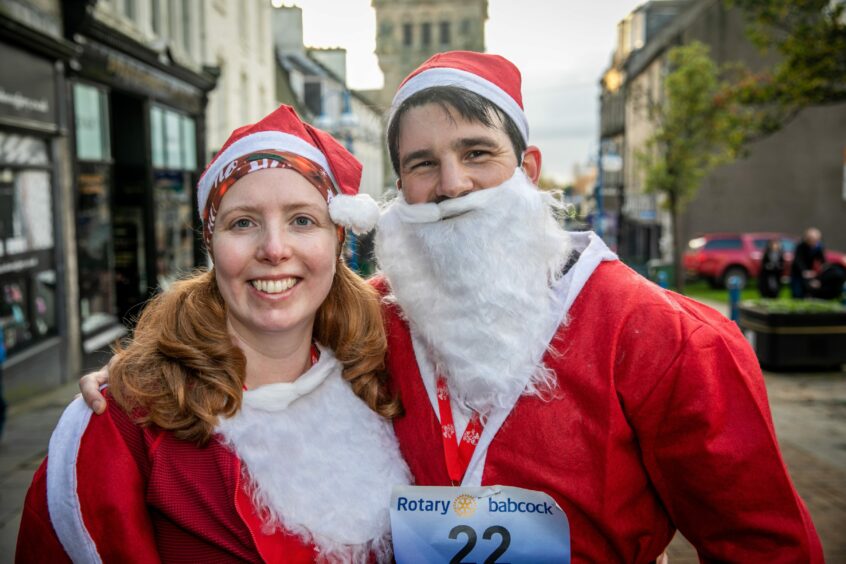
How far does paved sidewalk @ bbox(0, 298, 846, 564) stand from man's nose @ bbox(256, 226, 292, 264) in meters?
3.26

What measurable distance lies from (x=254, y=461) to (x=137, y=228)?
10.5m

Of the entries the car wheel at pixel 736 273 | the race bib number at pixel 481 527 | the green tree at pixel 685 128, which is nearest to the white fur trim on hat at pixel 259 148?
the race bib number at pixel 481 527

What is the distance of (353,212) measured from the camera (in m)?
2.12

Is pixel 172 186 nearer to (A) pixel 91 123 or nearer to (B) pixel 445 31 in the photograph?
(A) pixel 91 123

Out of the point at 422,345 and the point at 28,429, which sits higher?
the point at 422,345

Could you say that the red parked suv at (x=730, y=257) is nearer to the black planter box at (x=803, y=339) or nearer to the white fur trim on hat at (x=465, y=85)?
the black planter box at (x=803, y=339)

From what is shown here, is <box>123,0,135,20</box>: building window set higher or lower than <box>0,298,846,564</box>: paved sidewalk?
higher

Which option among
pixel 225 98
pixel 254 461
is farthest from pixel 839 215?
pixel 254 461

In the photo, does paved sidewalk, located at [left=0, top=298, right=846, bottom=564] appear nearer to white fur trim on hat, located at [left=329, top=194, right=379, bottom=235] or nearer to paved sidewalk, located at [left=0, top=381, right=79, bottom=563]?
paved sidewalk, located at [left=0, top=381, right=79, bottom=563]

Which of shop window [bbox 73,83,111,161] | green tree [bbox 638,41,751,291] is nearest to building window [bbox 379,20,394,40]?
green tree [bbox 638,41,751,291]

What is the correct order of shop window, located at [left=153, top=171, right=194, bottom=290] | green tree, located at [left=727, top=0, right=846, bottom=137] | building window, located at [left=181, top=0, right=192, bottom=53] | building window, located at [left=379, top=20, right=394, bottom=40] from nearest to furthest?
green tree, located at [left=727, top=0, right=846, bottom=137] < shop window, located at [left=153, top=171, right=194, bottom=290] < building window, located at [left=181, top=0, right=192, bottom=53] < building window, located at [left=379, top=20, right=394, bottom=40]

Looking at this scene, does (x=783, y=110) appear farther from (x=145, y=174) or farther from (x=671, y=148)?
(x=671, y=148)

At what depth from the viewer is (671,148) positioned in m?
21.7

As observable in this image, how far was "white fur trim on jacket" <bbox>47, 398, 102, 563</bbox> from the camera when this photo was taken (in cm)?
176
